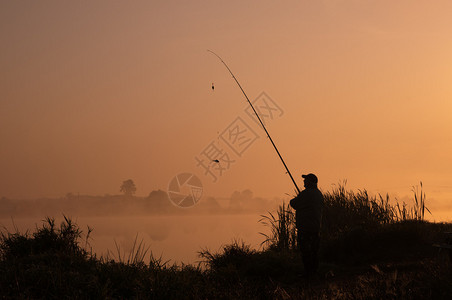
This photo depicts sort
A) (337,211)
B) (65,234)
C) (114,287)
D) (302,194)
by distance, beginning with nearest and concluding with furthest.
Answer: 1. (114,287)
2. (302,194)
3. (65,234)
4. (337,211)

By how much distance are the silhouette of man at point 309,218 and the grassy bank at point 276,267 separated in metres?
0.53

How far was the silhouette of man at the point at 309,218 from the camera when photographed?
11.3 meters

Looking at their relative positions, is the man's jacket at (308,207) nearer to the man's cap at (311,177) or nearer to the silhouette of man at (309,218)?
the silhouette of man at (309,218)

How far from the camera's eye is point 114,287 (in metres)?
9.34

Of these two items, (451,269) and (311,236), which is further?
(311,236)

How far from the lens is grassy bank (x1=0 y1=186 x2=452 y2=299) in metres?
7.65

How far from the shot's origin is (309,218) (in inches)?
448

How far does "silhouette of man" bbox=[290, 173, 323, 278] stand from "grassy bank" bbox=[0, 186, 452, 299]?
0.53 meters

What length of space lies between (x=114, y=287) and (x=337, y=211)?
9.78m

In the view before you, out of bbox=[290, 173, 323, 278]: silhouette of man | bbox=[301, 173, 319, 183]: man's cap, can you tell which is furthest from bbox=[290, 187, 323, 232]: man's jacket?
bbox=[301, 173, 319, 183]: man's cap

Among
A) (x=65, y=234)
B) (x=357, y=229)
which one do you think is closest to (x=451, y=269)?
(x=357, y=229)

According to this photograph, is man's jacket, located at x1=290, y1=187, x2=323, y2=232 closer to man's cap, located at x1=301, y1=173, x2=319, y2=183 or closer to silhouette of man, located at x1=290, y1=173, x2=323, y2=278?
silhouette of man, located at x1=290, y1=173, x2=323, y2=278

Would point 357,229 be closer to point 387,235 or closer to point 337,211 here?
point 387,235

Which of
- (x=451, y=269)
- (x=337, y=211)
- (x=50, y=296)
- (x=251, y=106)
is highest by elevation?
(x=251, y=106)
